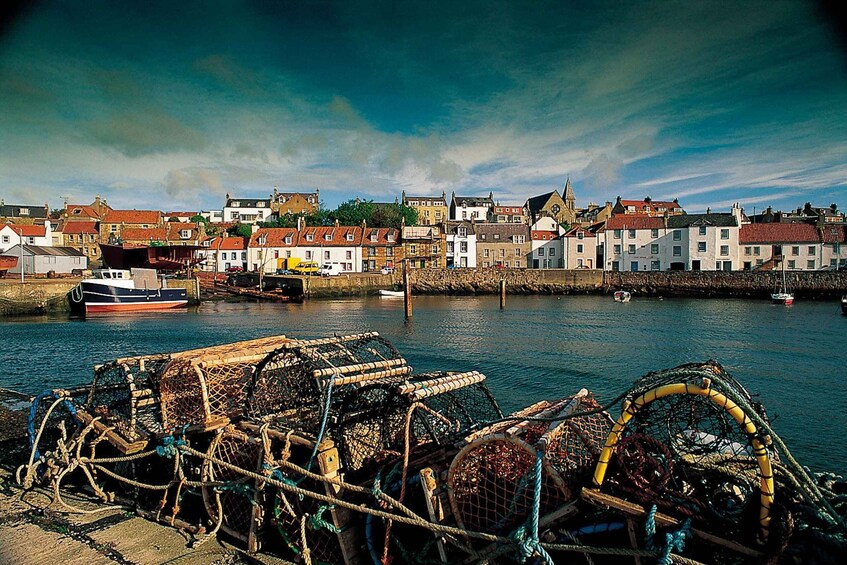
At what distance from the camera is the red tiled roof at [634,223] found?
5225 centimetres

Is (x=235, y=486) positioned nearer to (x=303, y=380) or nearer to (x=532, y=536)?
(x=303, y=380)

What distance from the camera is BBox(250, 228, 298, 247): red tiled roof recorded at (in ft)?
185

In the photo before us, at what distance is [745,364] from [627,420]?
647 inches

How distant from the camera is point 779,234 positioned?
162ft

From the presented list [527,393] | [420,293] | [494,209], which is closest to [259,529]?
[527,393]

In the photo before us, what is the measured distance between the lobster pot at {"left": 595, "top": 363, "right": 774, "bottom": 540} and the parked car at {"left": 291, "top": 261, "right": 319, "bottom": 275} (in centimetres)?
4822

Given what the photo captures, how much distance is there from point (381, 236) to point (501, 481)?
5382cm

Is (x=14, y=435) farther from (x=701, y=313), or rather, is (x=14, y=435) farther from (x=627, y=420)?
(x=701, y=313)

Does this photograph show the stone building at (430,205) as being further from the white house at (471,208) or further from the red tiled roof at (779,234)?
the red tiled roof at (779,234)

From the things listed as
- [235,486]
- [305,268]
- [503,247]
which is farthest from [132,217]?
[235,486]

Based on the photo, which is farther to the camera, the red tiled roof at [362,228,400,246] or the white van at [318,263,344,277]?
the red tiled roof at [362,228,400,246]

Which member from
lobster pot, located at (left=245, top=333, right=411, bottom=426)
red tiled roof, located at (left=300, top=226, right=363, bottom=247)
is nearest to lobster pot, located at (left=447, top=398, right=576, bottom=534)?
lobster pot, located at (left=245, top=333, right=411, bottom=426)

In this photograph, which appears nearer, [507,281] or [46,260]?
[46,260]

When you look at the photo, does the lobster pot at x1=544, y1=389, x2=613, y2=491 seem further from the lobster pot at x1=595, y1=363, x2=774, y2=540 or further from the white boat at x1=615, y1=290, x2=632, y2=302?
the white boat at x1=615, y1=290, x2=632, y2=302
